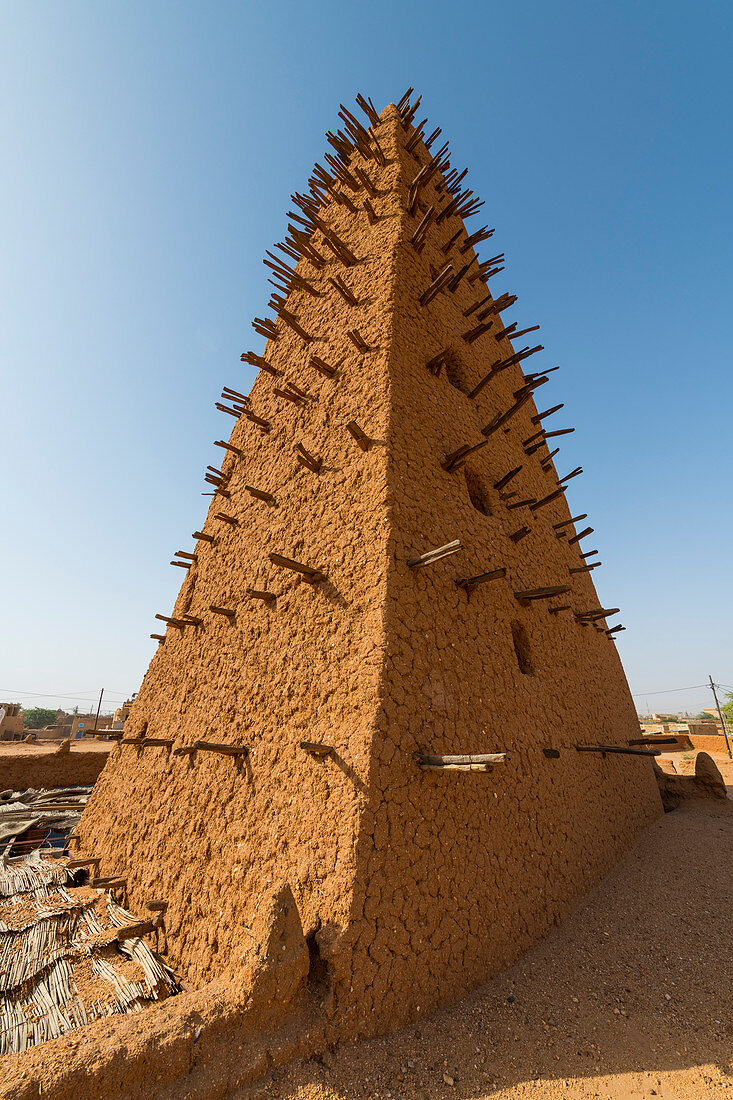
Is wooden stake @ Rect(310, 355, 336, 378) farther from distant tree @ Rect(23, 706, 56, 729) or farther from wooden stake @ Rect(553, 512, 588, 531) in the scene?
distant tree @ Rect(23, 706, 56, 729)

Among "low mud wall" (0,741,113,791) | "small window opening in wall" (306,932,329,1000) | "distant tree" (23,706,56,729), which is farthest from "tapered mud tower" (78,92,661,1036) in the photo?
"distant tree" (23,706,56,729)

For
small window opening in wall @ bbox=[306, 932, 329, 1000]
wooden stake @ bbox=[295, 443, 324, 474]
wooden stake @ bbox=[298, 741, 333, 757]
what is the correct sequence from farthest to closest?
wooden stake @ bbox=[295, 443, 324, 474], wooden stake @ bbox=[298, 741, 333, 757], small window opening in wall @ bbox=[306, 932, 329, 1000]

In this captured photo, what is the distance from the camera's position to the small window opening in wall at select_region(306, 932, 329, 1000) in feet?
10.5

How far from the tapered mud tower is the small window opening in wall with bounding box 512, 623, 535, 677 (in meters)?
0.03

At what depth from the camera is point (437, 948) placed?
3596mm

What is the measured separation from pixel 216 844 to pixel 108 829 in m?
3.29

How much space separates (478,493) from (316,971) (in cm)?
530

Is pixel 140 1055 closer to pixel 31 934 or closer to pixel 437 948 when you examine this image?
pixel 437 948

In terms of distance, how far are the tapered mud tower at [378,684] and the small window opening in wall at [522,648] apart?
0.09ft

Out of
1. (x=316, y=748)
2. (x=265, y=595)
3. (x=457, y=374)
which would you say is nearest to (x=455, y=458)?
(x=457, y=374)

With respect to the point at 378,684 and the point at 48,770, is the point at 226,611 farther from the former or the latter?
the point at 48,770

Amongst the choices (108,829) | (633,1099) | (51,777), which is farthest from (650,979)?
(51,777)

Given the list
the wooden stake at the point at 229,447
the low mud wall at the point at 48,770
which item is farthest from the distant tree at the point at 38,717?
the wooden stake at the point at 229,447

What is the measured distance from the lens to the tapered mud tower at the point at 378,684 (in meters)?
3.64
